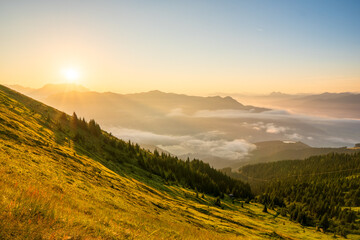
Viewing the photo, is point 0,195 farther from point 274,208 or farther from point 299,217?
point 274,208

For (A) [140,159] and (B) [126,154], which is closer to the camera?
(B) [126,154]

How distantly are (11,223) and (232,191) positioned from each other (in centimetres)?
18382

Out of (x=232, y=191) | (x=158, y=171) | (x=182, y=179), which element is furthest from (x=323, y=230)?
(x=158, y=171)

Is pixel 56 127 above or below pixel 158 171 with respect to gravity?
above

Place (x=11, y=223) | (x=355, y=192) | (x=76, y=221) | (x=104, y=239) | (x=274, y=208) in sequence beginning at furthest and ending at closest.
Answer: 1. (x=355, y=192)
2. (x=274, y=208)
3. (x=76, y=221)
4. (x=104, y=239)
5. (x=11, y=223)

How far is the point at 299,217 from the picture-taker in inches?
5468

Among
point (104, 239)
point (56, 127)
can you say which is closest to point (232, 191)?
point (56, 127)

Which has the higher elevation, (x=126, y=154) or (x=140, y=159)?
(x=126, y=154)

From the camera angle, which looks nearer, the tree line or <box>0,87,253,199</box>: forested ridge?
<box>0,87,253,199</box>: forested ridge

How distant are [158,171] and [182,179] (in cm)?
2288

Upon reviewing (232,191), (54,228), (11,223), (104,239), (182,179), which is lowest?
(232,191)

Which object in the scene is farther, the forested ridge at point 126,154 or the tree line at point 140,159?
the tree line at point 140,159

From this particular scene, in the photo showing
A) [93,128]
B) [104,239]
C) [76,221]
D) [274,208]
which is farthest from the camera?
[274,208]

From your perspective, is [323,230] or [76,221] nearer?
[76,221]
